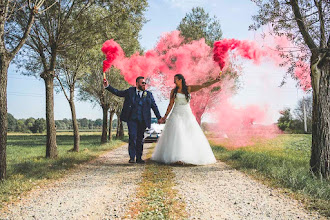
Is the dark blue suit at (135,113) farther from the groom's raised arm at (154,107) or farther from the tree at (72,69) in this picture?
the tree at (72,69)

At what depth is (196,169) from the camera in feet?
26.3

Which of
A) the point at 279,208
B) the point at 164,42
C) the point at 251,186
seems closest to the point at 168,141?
the point at 251,186

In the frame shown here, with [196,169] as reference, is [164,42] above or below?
above

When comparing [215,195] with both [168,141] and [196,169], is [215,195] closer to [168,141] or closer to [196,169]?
[196,169]

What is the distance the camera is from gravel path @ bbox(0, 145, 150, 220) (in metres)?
4.29

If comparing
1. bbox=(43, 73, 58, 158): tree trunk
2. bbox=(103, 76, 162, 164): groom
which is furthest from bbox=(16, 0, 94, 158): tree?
bbox=(103, 76, 162, 164): groom

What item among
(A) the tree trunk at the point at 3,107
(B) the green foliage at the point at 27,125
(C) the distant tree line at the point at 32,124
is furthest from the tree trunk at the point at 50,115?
(B) the green foliage at the point at 27,125

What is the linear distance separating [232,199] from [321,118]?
396 cm

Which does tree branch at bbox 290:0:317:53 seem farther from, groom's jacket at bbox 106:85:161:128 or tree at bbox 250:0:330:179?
groom's jacket at bbox 106:85:161:128

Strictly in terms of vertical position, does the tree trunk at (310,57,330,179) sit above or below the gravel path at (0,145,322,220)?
above

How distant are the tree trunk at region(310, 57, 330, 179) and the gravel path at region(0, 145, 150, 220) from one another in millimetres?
4807

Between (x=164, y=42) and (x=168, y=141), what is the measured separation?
468 inches

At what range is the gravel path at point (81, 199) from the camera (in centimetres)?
429

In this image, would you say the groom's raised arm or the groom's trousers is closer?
the groom's trousers
